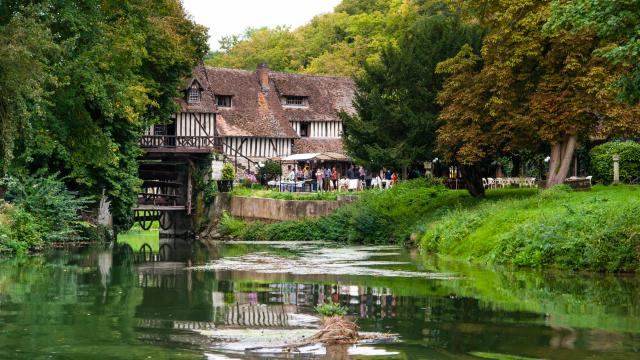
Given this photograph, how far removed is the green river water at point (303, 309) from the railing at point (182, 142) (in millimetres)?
28601

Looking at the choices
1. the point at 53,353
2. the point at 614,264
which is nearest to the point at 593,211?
the point at 614,264

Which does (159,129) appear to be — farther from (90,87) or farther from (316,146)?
(90,87)

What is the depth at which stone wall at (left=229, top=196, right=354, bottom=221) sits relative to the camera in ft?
172

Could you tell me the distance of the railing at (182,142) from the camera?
60000mm

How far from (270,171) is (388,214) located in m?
21.3

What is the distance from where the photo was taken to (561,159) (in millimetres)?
39562

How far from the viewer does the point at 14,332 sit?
15617mm

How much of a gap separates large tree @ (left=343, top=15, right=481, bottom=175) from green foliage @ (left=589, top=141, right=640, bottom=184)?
7.00 metres

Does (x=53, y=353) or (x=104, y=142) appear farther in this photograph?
(x=104, y=142)

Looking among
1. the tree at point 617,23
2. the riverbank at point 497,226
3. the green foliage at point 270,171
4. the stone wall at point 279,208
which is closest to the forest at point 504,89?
the tree at point 617,23

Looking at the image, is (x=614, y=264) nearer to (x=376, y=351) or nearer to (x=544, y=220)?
(x=544, y=220)

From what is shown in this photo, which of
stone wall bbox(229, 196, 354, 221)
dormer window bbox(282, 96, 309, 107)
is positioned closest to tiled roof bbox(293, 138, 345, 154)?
dormer window bbox(282, 96, 309, 107)

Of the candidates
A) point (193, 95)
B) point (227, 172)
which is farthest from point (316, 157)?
point (193, 95)

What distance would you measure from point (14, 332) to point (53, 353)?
199 cm
